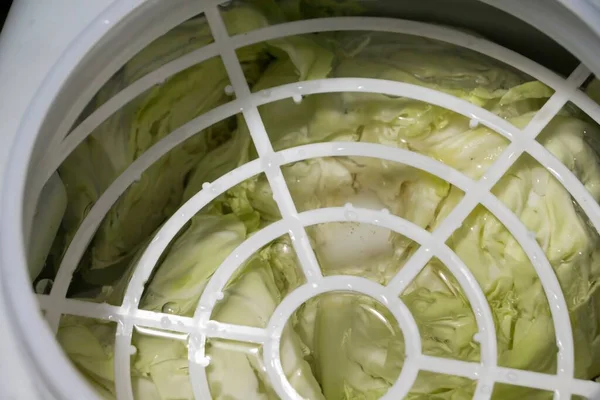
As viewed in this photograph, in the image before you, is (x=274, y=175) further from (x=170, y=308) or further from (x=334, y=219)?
(x=170, y=308)

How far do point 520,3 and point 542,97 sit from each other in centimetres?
15

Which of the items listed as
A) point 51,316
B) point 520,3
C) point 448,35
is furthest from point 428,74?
point 51,316

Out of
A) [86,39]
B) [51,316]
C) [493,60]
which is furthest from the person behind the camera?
[493,60]

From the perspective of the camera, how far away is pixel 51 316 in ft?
1.86

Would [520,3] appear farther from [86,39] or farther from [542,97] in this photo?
[86,39]

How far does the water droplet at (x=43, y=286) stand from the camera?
56 centimetres

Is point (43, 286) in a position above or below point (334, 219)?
below

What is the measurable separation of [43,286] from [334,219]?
0.32m

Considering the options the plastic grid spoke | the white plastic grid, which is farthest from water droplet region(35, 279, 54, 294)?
the plastic grid spoke

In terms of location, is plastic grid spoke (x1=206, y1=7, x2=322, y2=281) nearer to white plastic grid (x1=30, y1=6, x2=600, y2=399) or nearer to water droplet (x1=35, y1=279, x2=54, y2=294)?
white plastic grid (x1=30, y1=6, x2=600, y2=399)

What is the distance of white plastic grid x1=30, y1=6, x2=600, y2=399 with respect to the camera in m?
0.60

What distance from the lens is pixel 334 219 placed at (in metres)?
0.70

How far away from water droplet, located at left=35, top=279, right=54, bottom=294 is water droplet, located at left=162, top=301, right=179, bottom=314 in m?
0.12

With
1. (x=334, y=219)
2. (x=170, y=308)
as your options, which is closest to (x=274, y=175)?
(x=334, y=219)
